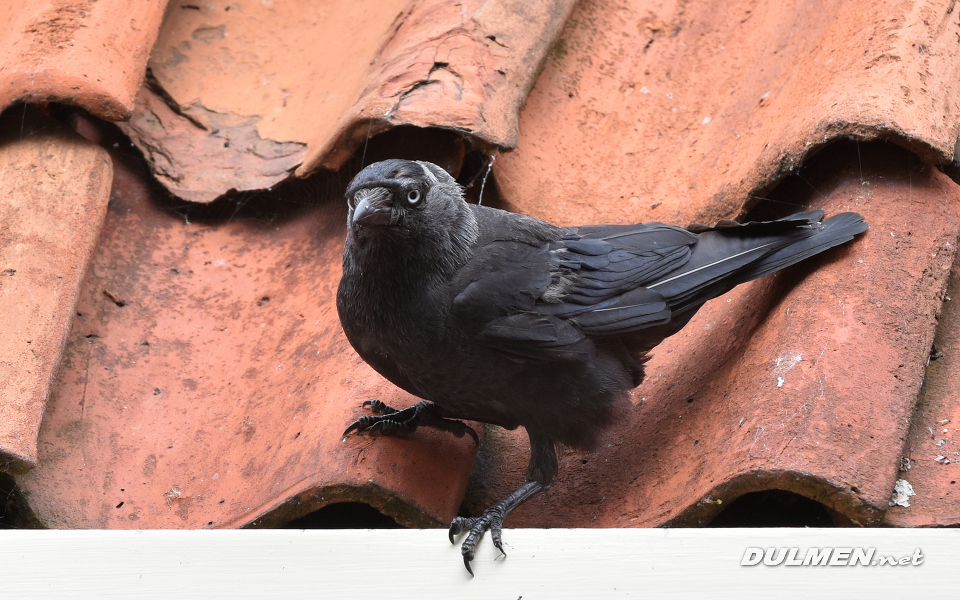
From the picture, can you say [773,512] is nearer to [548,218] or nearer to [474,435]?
[474,435]

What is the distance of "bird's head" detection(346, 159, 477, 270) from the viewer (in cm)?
248

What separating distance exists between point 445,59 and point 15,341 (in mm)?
1790

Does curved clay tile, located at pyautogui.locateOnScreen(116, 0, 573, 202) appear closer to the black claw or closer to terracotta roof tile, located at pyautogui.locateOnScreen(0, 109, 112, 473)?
terracotta roof tile, located at pyautogui.locateOnScreen(0, 109, 112, 473)

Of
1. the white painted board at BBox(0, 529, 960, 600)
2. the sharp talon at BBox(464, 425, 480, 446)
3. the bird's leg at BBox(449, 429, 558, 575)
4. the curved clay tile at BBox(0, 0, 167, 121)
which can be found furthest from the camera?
the curved clay tile at BBox(0, 0, 167, 121)

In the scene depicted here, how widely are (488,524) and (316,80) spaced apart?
8.06 ft

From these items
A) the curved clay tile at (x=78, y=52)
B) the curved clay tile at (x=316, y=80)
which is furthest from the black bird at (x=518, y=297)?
the curved clay tile at (x=78, y=52)

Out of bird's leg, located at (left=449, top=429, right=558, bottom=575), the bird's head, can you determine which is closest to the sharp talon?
bird's leg, located at (left=449, top=429, right=558, bottom=575)

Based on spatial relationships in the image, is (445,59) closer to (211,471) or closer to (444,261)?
(444,261)

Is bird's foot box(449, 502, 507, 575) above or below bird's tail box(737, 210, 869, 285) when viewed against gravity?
below

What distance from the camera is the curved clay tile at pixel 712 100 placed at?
9.34 feet

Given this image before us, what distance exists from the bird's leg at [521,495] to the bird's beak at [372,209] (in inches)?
30.5

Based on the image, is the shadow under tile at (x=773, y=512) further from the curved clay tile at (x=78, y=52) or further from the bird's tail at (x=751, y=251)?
the curved clay tile at (x=78, y=52)

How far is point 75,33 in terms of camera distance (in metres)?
3.29

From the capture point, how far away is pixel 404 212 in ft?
8.32
